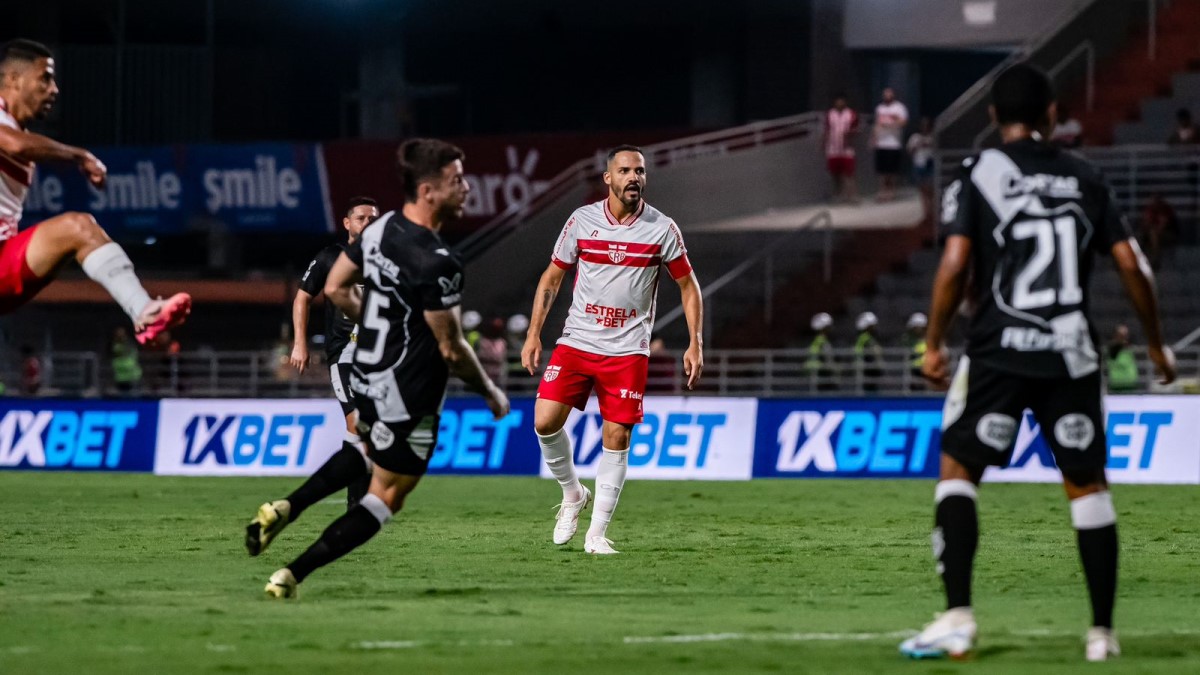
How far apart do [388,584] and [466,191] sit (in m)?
2.49

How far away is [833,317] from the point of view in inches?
1391

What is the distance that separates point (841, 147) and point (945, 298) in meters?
30.2

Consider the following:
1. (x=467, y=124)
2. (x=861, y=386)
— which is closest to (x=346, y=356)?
(x=861, y=386)

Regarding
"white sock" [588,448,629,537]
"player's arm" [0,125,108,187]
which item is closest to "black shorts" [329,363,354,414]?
"white sock" [588,448,629,537]

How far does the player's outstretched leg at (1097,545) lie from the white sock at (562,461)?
5.93 metres

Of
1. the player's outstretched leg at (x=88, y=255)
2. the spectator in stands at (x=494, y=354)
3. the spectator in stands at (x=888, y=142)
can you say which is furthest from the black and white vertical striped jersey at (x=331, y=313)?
the spectator in stands at (x=888, y=142)

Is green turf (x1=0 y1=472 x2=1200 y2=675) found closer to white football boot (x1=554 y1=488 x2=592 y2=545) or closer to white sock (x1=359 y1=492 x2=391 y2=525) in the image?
white football boot (x1=554 y1=488 x2=592 y2=545)

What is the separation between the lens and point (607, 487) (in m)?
13.4

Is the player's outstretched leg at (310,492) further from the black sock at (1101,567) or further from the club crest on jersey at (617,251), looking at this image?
the black sock at (1101,567)

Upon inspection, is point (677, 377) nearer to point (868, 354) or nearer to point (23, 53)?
point (868, 354)

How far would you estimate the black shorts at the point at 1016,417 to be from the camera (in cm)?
817

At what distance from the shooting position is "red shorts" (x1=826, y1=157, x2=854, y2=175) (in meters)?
38.0

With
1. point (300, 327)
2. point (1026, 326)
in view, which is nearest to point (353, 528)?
point (1026, 326)

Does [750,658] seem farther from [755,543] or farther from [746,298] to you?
[746,298]
